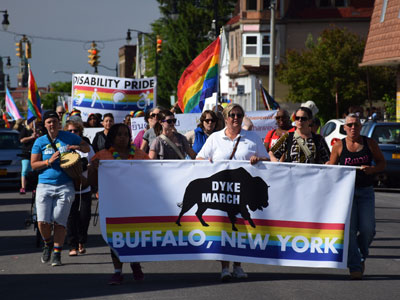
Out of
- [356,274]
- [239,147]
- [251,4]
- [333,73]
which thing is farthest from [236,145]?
[251,4]

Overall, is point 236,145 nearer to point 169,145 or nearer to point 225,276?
point 225,276

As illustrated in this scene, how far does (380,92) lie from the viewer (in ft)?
175

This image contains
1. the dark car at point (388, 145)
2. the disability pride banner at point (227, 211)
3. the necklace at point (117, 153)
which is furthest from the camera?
the dark car at point (388, 145)

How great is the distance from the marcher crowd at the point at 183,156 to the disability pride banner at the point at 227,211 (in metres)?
0.19

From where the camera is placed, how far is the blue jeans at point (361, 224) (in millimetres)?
9531

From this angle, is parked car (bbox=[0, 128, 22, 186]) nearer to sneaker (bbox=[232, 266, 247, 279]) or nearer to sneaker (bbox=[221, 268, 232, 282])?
sneaker (bbox=[232, 266, 247, 279])

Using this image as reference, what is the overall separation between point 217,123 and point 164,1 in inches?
2890

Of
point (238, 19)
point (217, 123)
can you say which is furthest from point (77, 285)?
point (238, 19)

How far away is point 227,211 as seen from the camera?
952 cm

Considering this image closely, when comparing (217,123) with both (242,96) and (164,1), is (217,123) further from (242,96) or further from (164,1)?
(164,1)

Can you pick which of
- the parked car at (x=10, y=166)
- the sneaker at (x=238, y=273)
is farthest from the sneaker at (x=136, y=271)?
the parked car at (x=10, y=166)

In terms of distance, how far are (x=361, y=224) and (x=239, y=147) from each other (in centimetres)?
150

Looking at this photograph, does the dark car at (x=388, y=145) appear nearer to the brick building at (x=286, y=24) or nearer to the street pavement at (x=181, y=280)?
the street pavement at (x=181, y=280)

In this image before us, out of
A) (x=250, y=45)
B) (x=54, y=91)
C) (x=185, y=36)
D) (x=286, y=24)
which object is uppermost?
(x=286, y=24)
